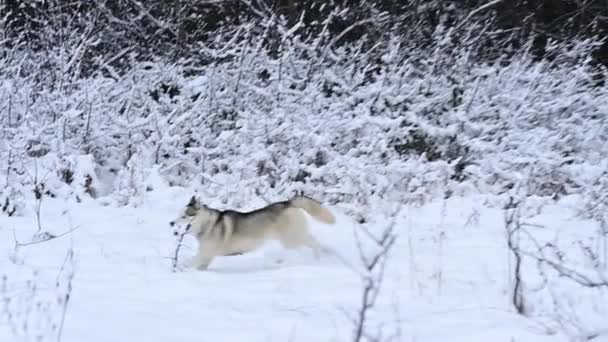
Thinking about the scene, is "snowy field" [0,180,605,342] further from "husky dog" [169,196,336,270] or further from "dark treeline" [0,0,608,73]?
"dark treeline" [0,0,608,73]

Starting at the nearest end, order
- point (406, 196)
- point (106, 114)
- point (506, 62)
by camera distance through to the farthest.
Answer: point (406, 196) < point (106, 114) < point (506, 62)

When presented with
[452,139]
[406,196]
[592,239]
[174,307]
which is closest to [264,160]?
[406,196]

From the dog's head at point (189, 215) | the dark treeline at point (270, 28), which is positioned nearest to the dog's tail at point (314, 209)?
the dog's head at point (189, 215)

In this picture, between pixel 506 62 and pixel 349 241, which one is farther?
pixel 506 62

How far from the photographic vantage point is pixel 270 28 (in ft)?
43.0

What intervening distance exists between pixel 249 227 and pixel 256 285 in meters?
1.42

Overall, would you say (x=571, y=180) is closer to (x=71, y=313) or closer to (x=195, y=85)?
(x=195, y=85)

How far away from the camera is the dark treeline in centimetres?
1312

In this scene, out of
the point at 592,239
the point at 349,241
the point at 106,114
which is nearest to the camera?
the point at 592,239

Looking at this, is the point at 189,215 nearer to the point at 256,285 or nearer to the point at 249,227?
the point at 249,227

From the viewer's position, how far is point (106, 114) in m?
10.9

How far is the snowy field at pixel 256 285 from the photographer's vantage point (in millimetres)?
4547

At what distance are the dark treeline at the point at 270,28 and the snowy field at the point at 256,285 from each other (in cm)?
497

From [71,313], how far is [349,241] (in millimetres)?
3432
